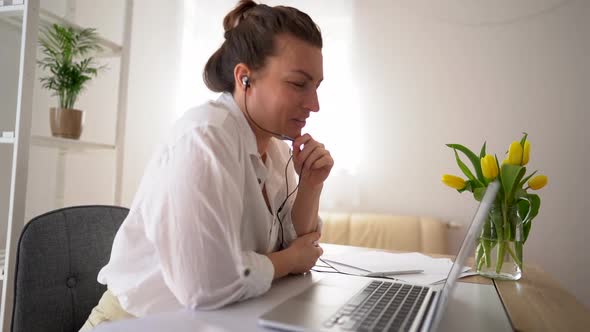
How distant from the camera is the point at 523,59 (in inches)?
81.6

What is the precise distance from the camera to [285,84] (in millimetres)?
925

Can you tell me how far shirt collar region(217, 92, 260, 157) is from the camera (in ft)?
2.92

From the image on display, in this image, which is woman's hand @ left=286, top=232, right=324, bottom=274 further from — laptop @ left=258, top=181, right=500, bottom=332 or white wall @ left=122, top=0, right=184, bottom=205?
white wall @ left=122, top=0, right=184, bottom=205

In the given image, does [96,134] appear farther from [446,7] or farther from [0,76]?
[446,7]

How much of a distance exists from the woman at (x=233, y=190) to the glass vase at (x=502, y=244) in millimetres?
393

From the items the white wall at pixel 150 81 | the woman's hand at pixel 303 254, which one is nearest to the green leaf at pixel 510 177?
the woman's hand at pixel 303 254

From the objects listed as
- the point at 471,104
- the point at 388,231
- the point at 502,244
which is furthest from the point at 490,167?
the point at 471,104

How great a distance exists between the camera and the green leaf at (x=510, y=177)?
35.7 inches

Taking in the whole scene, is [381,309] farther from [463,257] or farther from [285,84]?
[285,84]

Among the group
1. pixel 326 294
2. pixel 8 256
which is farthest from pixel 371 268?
pixel 8 256

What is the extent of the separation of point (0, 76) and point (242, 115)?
1.19 meters

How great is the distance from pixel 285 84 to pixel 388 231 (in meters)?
1.32

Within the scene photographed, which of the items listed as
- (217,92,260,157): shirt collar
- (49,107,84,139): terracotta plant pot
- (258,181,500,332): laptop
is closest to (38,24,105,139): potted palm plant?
(49,107,84,139): terracotta plant pot

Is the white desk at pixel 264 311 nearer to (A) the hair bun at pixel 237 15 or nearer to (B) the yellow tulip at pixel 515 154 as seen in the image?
(B) the yellow tulip at pixel 515 154
